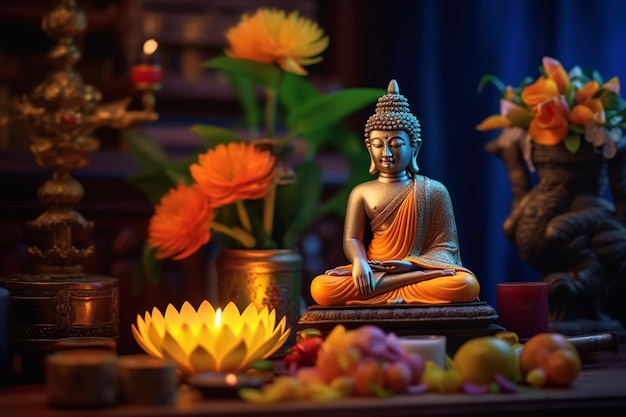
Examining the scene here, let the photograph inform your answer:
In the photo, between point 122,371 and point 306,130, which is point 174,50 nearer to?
point 306,130

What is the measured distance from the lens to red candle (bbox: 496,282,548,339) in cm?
149

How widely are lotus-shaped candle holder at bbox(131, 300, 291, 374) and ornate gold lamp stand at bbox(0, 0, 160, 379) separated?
13cm

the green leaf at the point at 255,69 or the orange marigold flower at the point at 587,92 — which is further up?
the green leaf at the point at 255,69

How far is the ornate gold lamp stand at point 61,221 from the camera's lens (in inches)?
57.7

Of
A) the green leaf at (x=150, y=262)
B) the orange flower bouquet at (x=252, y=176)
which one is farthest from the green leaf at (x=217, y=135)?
the green leaf at (x=150, y=262)

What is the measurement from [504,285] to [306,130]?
1.81 feet

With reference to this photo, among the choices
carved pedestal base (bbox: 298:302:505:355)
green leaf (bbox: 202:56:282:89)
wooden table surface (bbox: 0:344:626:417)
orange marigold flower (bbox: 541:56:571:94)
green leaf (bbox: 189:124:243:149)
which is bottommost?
wooden table surface (bbox: 0:344:626:417)

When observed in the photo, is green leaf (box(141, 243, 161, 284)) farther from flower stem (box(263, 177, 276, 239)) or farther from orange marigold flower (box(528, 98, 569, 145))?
orange marigold flower (box(528, 98, 569, 145))

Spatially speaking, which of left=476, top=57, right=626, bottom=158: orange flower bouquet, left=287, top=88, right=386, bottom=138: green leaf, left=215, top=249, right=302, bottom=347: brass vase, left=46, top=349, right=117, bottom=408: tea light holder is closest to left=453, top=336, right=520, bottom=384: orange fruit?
left=46, top=349, right=117, bottom=408: tea light holder

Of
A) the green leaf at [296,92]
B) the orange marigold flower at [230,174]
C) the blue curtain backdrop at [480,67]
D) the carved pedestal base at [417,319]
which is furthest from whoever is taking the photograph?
the green leaf at [296,92]

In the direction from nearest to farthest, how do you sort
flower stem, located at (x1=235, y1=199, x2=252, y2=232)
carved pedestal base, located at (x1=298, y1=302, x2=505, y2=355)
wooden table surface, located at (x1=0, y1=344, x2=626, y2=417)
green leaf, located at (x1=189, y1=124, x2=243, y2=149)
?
wooden table surface, located at (x1=0, y1=344, x2=626, y2=417)
carved pedestal base, located at (x1=298, y1=302, x2=505, y2=355)
flower stem, located at (x1=235, y1=199, x2=252, y2=232)
green leaf, located at (x1=189, y1=124, x2=243, y2=149)

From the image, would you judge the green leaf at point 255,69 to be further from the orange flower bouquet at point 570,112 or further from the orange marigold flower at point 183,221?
the orange flower bouquet at point 570,112

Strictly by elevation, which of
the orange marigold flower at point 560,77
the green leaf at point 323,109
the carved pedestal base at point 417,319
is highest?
the orange marigold flower at point 560,77

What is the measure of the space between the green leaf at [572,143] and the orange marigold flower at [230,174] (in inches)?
19.4
